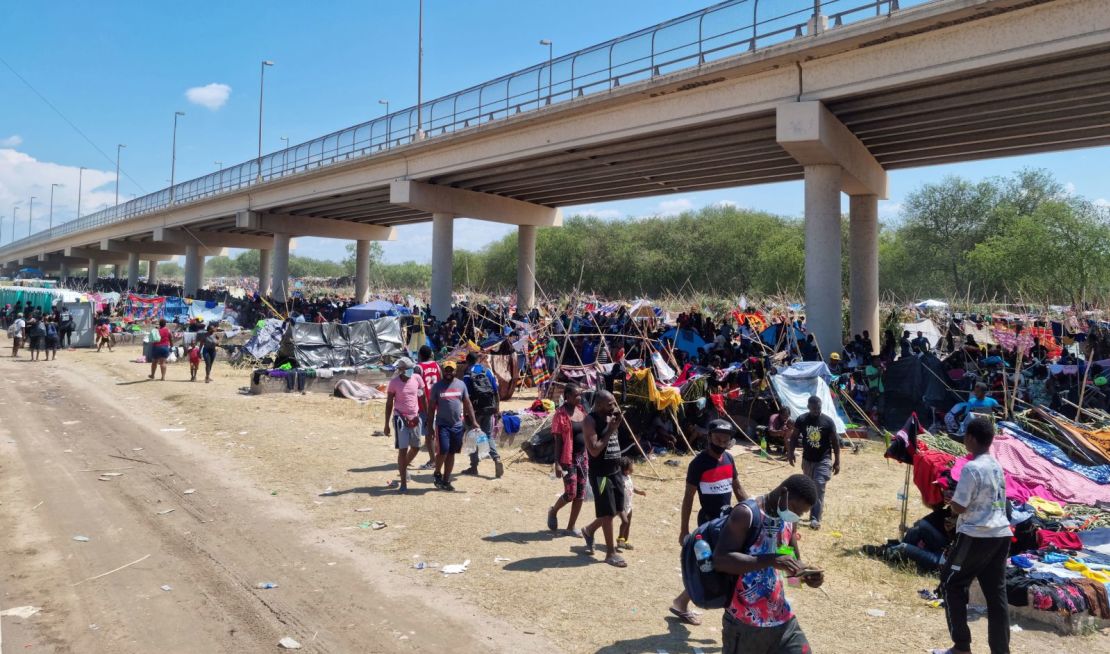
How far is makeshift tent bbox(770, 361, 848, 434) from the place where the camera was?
1156cm

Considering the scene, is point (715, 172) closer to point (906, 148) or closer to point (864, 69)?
point (906, 148)

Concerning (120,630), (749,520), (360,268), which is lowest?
(120,630)

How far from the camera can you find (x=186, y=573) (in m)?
5.65

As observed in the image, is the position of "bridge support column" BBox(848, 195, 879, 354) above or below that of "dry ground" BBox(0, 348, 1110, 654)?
above

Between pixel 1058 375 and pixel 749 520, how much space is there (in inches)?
449

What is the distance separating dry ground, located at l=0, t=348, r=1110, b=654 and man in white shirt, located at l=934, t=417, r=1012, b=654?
1.84ft

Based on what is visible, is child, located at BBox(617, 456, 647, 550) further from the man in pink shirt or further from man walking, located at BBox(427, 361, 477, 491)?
the man in pink shirt

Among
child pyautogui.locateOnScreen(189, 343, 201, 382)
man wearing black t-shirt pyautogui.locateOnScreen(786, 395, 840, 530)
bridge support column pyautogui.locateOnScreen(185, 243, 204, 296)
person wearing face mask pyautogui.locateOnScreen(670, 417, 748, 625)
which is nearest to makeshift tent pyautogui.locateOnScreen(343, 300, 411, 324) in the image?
child pyautogui.locateOnScreen(189, 343, 201, 382)

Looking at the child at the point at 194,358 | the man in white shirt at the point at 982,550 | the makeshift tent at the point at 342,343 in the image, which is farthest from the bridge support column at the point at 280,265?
the man in white shirt at the point at 982,550

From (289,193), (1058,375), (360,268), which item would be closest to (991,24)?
(1058,375)

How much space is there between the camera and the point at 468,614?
16.5 feet

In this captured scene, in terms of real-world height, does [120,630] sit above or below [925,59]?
below

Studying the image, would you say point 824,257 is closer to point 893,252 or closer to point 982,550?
point 982,550

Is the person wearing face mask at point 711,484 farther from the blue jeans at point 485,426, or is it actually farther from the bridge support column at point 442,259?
the bridge support column at point 442,259
